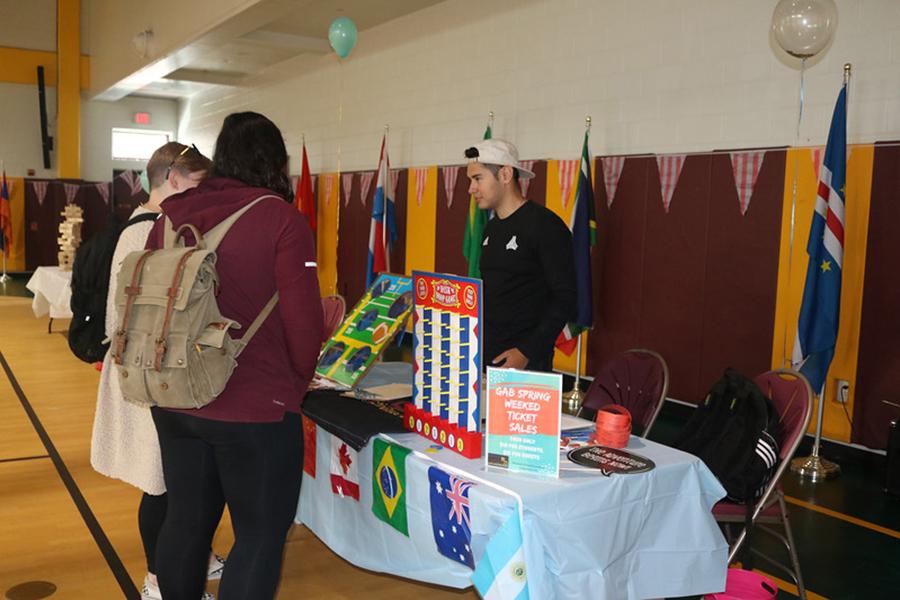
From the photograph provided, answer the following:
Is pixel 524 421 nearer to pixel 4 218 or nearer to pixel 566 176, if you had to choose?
pixel 566 176

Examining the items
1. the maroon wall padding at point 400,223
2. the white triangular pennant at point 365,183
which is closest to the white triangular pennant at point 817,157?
the maroon wall padding at point 400,223

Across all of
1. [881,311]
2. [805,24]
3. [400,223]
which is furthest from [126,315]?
[400,223]

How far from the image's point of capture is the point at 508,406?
1752 millimetres

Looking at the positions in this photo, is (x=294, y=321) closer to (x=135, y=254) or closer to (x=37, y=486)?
(x=135, y=254)

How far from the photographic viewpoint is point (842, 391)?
4.41 m

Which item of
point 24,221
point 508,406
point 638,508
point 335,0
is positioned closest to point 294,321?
point 508,406

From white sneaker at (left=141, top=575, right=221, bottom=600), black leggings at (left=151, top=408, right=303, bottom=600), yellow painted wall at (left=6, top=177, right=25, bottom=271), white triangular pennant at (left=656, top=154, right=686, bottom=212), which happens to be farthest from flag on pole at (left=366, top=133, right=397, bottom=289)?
yellow painted wall at (left=6, top=177, right=25, bottom=271)

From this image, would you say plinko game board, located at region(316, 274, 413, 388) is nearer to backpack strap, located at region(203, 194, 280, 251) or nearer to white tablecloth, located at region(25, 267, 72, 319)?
backpack strap, located at region(203, 194, 280, 251)

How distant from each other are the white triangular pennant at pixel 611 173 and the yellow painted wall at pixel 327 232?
426 cm

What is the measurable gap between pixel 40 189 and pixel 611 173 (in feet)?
38.0

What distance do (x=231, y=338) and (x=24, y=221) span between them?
14.1m

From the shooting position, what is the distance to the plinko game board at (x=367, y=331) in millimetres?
2455

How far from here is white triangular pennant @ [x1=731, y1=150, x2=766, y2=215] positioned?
4766mm

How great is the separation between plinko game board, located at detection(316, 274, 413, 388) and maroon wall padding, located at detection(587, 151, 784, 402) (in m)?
2.95
